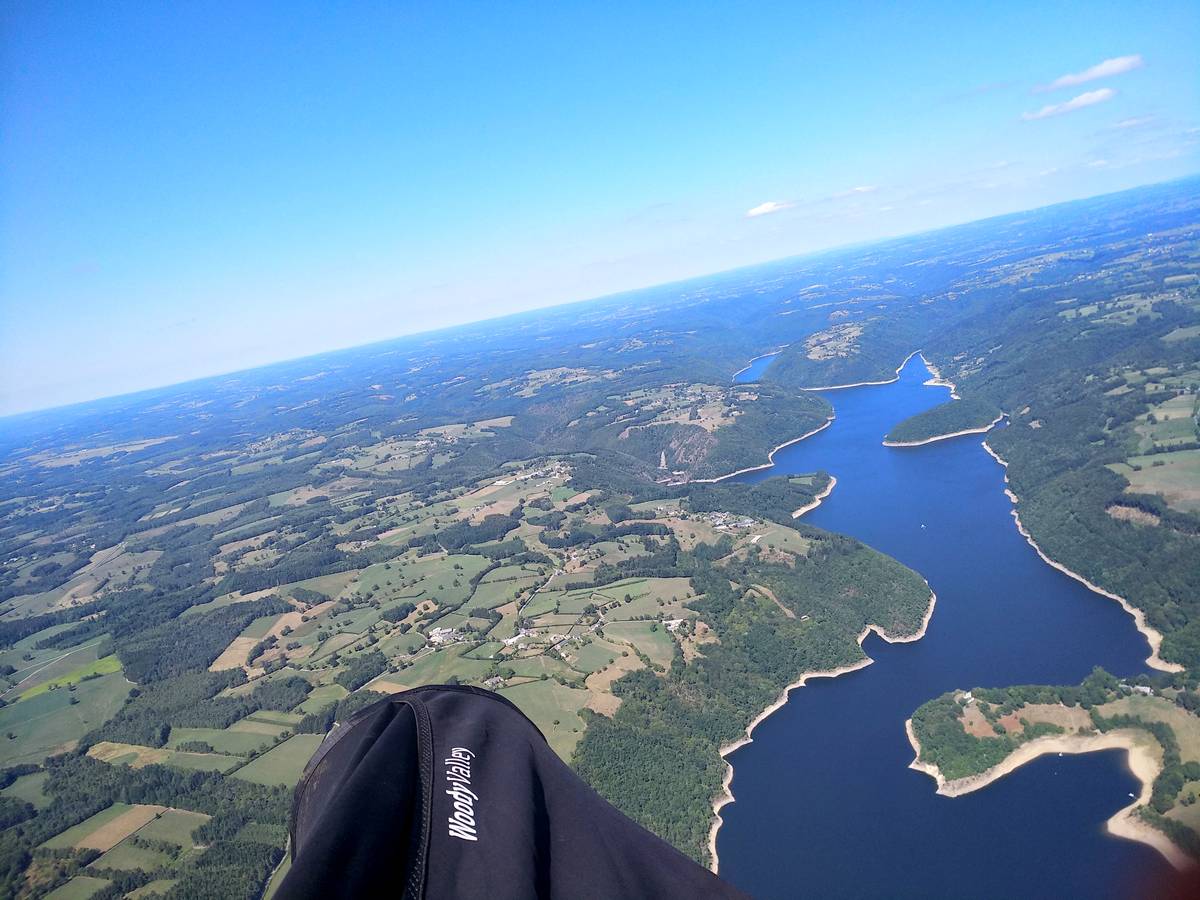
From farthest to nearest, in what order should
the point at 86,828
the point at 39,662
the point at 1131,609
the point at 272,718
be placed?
the point at 39,662
the point at 272,718
the point at 1131,609
the point at 86,828

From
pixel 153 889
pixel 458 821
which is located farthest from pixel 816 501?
pixel 458 821

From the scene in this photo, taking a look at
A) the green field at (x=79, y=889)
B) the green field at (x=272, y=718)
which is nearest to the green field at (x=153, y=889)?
the green field at (x=79, y=889)

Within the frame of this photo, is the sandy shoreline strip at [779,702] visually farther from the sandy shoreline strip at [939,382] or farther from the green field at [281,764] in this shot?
the sandy shoreline strip at [939,382]

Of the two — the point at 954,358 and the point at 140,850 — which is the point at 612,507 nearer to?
the point at 140,850

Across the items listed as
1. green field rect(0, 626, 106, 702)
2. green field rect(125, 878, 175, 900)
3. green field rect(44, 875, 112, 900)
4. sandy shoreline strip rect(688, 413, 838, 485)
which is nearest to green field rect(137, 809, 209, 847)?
green field rect(125, 878, 175, 900)

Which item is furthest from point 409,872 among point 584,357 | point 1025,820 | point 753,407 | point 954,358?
point 584,357

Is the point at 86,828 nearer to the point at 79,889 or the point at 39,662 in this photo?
the point at 79,889

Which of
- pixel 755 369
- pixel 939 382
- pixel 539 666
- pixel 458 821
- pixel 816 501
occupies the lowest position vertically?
→ pixel 816 501
